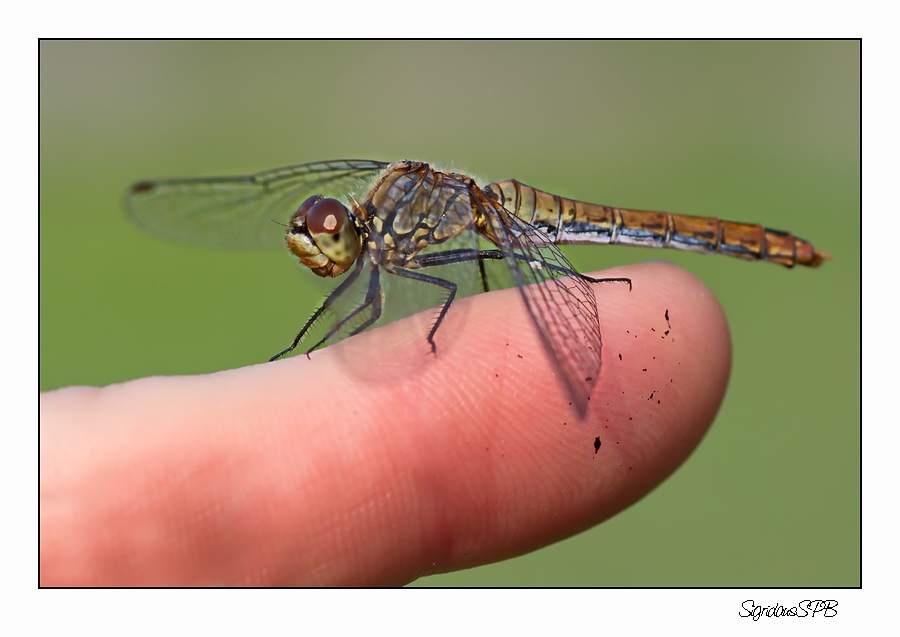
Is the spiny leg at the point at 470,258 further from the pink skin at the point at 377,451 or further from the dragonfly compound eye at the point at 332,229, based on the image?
the dragonfly compound eye at the point at 332,229

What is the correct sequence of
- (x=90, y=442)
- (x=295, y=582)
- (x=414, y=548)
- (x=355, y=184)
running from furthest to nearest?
(x=355, y=184) → (x=414, y=548) → (x=295, y=582) → (x=90, y=442)

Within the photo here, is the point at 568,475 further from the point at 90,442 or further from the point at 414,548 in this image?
the point at 90,442

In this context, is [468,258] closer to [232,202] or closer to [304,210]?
[304,210]

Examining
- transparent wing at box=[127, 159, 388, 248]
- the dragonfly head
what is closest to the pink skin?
the dragonfly head

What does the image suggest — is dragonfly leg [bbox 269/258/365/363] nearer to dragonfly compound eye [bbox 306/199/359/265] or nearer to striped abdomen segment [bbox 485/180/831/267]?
dragonfly compound eye [bbox 306/199/359/265]

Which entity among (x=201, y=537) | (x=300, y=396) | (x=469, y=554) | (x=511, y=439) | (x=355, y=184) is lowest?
(x=469, y=554)

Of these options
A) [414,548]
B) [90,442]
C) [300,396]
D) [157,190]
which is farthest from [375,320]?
[157,190]

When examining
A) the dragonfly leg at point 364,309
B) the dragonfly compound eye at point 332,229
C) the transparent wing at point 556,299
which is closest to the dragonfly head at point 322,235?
the dragonfly compound eye at point 332,229
